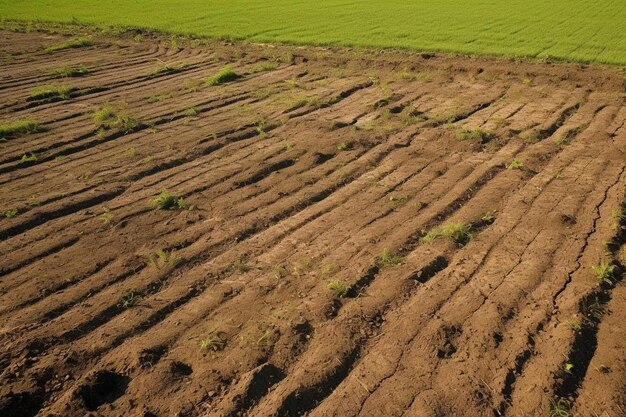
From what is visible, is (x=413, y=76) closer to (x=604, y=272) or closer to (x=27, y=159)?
(x=604, y=272)

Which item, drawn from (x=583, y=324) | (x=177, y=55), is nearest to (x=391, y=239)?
(x=583, y=324)

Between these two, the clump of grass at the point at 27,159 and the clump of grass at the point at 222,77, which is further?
the clump of grass at the point at 222,77

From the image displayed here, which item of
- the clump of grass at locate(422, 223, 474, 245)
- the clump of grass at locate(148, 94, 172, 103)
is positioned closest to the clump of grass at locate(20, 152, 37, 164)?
the clump of grass at locate(148, 94, 172, 103)

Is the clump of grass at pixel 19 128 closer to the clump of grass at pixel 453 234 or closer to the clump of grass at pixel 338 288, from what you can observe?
the clump of grass at pixel 338 288

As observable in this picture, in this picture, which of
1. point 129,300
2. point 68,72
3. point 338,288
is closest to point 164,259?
point 129,300

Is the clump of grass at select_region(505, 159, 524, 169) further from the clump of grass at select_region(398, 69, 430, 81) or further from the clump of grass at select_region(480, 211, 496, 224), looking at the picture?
the clump of grass at select_region(398, 69, 430, 81)

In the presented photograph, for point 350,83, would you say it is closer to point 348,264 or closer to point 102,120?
point 102,120

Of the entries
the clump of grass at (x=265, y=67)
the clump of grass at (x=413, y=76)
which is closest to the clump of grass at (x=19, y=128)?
the clump of grass at (x=265, y=67)
